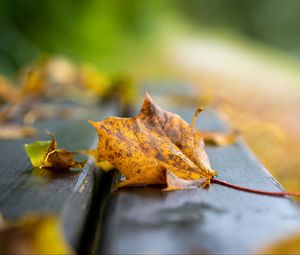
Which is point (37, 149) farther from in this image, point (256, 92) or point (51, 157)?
point (256, 92)

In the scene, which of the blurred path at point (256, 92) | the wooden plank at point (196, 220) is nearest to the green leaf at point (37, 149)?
the wooden plank at point (196, 220)

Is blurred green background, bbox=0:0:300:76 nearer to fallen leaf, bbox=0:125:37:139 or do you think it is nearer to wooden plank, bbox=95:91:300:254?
fallen leaf, bbox=0:125:37:139

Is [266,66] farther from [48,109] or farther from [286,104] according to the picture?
[48,109]

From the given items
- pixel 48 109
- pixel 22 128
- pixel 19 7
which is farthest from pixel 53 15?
pixel 22 128

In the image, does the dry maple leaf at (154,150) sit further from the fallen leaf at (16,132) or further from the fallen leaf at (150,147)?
the fallen leaf at (16,132)

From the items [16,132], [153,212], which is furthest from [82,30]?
[153,212]

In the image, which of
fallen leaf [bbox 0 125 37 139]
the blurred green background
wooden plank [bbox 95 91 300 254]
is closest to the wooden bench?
wooden plank [bbox 95 91 300 254]
